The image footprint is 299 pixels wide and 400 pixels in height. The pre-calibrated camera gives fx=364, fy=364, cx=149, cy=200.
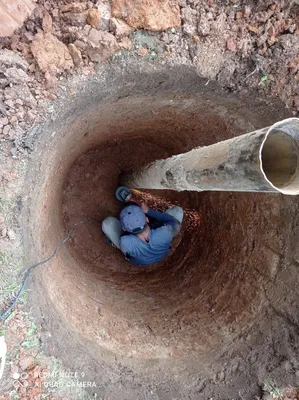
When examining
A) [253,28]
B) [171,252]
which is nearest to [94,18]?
[253,28]

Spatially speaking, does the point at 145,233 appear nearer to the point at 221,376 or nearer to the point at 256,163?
the point at 221,376

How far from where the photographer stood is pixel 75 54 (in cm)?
274

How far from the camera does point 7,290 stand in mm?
2703

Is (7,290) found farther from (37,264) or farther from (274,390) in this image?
(274,390)

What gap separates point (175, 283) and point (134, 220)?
1.14m

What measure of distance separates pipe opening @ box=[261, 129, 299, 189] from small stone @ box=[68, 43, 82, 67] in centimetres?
159

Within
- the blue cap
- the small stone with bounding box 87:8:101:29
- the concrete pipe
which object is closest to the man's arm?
the blue cap

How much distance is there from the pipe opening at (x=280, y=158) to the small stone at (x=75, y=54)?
62.6 inches

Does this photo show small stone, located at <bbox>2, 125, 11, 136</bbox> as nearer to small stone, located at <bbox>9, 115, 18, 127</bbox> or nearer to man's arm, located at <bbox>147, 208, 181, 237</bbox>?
small stone, located at <bbox>9, 115, 18, 127</bbox>

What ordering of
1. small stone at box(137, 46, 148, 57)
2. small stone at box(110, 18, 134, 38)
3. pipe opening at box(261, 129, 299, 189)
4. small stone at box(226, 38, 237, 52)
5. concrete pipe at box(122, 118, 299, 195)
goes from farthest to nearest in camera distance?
1. small stone at box(226, 38, 237, 52)
2. small stone at box(137, 46, 148, 57)
3. small stone at box(110, 18, 134, 38)
4. pipe opening at box(261, 129, 299, 189)
5. concrete pipe at box(122, 118, 299, 195)

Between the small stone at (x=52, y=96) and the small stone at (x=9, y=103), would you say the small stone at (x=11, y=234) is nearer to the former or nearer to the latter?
the small stone at (x=9, y=103)

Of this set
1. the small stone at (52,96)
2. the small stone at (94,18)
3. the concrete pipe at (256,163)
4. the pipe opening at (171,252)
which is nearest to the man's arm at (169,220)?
the pipe opening at (171,252)

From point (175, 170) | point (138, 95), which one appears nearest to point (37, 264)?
point (175, 170)

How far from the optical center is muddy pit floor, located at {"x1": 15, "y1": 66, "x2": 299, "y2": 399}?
3.04 metres
